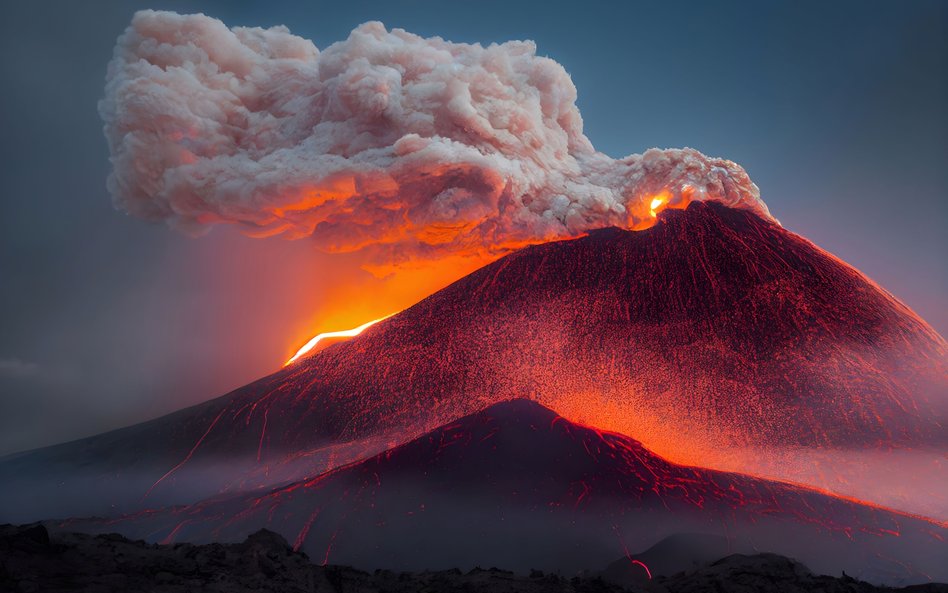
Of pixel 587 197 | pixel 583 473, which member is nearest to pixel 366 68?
pixel 587 197

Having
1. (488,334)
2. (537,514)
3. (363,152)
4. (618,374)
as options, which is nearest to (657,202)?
(618,374)

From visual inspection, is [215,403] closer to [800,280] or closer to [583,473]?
[583,473]

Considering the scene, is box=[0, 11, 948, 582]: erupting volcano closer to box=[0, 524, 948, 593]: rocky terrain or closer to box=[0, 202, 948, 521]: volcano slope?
box=[0, 202, 948, 521]: volcano slope

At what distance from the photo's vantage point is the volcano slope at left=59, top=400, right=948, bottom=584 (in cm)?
852

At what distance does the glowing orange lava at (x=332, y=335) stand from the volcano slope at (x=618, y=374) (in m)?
0.23

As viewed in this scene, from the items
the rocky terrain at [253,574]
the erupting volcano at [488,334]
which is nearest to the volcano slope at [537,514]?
the erupting volcano at [488,334]

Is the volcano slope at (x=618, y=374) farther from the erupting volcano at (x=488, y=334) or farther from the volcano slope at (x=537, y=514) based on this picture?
the volcano slope at (x=537, y=514)

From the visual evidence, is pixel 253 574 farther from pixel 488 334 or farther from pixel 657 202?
pixel 657 202

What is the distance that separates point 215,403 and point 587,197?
33.6 feet

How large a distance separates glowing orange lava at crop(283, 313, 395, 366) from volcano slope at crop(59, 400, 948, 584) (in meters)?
3.58

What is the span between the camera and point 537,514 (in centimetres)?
957

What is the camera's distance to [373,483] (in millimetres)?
10562

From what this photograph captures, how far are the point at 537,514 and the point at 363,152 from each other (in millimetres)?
8378

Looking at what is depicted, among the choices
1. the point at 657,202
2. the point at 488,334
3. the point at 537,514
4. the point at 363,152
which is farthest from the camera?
the point at 488,334
